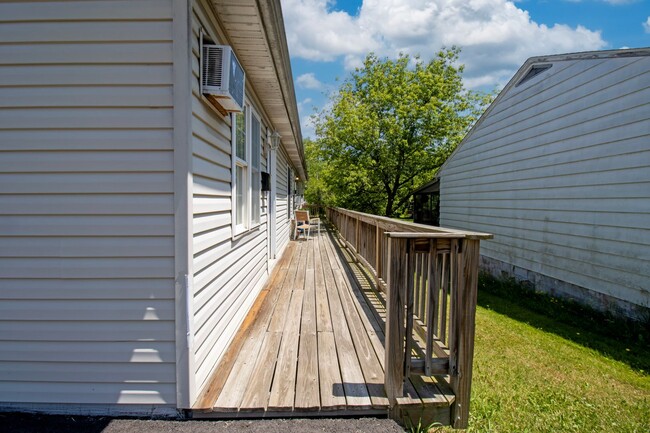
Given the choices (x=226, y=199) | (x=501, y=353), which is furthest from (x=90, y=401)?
(x=501, y=353)

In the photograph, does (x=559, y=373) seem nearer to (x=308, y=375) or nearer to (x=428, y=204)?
(x=308, y=375)

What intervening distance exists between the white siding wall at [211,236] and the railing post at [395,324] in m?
1.30

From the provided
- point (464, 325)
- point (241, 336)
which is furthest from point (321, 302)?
point (464, 325)

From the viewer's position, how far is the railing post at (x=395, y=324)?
2150 millimetres

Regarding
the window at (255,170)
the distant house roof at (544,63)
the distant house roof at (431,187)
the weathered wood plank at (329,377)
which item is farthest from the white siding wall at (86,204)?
the distant house roof at (431,187)

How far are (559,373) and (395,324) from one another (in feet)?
8.12

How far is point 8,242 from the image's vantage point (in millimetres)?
2092

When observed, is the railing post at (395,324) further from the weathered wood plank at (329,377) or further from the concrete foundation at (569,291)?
the concrete foundation at (569,291)

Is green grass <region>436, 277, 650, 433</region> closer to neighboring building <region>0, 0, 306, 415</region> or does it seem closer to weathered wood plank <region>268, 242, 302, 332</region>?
weathered wood plank <region>268, 242, 302, 332</region>

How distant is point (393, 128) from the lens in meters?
16.4

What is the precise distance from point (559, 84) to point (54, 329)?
8005mm

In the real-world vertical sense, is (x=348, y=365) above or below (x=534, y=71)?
below

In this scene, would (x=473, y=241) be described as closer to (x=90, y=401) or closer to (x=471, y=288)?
(x=471, y=288)

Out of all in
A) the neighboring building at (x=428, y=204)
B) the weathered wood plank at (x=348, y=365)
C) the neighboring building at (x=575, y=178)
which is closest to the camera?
the weathered wood plank at (x=348, y=365)
